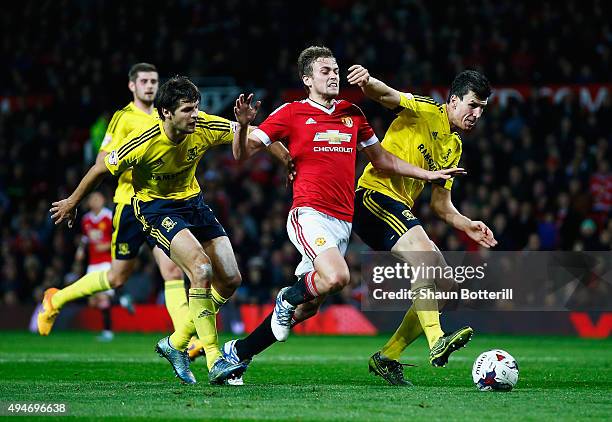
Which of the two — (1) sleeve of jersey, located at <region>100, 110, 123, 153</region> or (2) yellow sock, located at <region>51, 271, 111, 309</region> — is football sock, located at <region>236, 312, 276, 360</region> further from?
(2) yellow sock, located at <region>51, 271, 111, 309</region>

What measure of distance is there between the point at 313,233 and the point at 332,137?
2.59 ft

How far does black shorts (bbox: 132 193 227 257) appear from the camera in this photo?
8219 mm

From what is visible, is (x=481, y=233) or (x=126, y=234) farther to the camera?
(x=126, y=234)

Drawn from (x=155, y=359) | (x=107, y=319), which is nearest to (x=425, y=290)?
(x=155, y=359)

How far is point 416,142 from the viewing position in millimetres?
8320

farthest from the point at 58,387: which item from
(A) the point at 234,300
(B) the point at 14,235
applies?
(B) the point at 14,235

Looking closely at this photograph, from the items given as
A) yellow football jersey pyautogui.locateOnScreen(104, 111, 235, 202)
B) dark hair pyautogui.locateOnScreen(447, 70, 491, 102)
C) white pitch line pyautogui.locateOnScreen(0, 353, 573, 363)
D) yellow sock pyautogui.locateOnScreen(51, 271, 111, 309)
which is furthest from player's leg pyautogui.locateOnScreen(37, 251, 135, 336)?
dark hair pyautogui.locateOnScreen(447, 70, 491, 102)

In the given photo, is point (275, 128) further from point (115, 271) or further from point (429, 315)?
point (115, 271)

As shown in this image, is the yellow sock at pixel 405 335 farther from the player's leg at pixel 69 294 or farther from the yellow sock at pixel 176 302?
the player's leg at pixel 69 294

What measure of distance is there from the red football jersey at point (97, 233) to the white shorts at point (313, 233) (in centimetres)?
803

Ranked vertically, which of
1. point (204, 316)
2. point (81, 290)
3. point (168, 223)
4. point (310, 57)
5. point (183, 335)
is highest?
point (310, 57)

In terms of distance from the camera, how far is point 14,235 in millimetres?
20469

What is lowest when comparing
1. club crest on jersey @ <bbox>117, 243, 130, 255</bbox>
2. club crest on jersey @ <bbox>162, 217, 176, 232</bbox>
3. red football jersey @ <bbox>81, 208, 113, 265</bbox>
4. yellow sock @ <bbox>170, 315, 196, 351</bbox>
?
red football jersey @ <bbox>81, 208, 113, 265</bbox>

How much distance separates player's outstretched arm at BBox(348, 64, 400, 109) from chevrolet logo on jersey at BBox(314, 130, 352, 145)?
374mm
